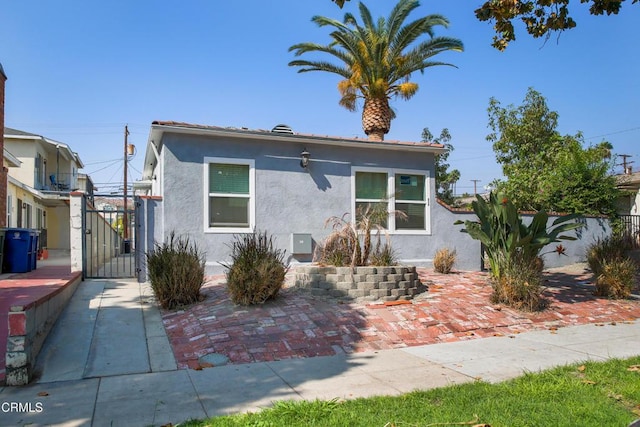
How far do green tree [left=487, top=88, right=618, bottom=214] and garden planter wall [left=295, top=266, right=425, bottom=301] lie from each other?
10.3m

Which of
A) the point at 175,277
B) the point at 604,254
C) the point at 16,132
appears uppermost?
the point at 16,132

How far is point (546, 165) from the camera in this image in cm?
1833

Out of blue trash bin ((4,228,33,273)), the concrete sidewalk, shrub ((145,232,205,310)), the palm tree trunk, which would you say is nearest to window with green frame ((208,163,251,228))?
shrub ((145,232,205,310))

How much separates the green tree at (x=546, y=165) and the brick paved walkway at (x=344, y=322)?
7.23 metres

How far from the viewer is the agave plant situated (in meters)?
9.08

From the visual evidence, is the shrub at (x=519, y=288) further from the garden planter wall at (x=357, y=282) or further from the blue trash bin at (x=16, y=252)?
the blue trash bin at (x=16, y=252)

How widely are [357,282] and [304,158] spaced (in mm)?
4333

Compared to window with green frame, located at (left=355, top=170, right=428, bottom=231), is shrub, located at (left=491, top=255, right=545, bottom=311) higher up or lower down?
lower down

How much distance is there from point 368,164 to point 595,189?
340 inches

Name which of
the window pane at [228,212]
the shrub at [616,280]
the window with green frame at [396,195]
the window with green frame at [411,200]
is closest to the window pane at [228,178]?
the window pane at [228,212]

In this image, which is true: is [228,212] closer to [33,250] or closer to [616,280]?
[33,250]

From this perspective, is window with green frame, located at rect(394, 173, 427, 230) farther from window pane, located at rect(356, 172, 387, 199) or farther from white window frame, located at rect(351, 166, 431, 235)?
window pane, located at rect(356, 172, 387, 199)

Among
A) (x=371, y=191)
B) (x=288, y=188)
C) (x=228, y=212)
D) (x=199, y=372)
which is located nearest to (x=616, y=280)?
(x=371, y=191)

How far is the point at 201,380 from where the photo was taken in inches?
196
